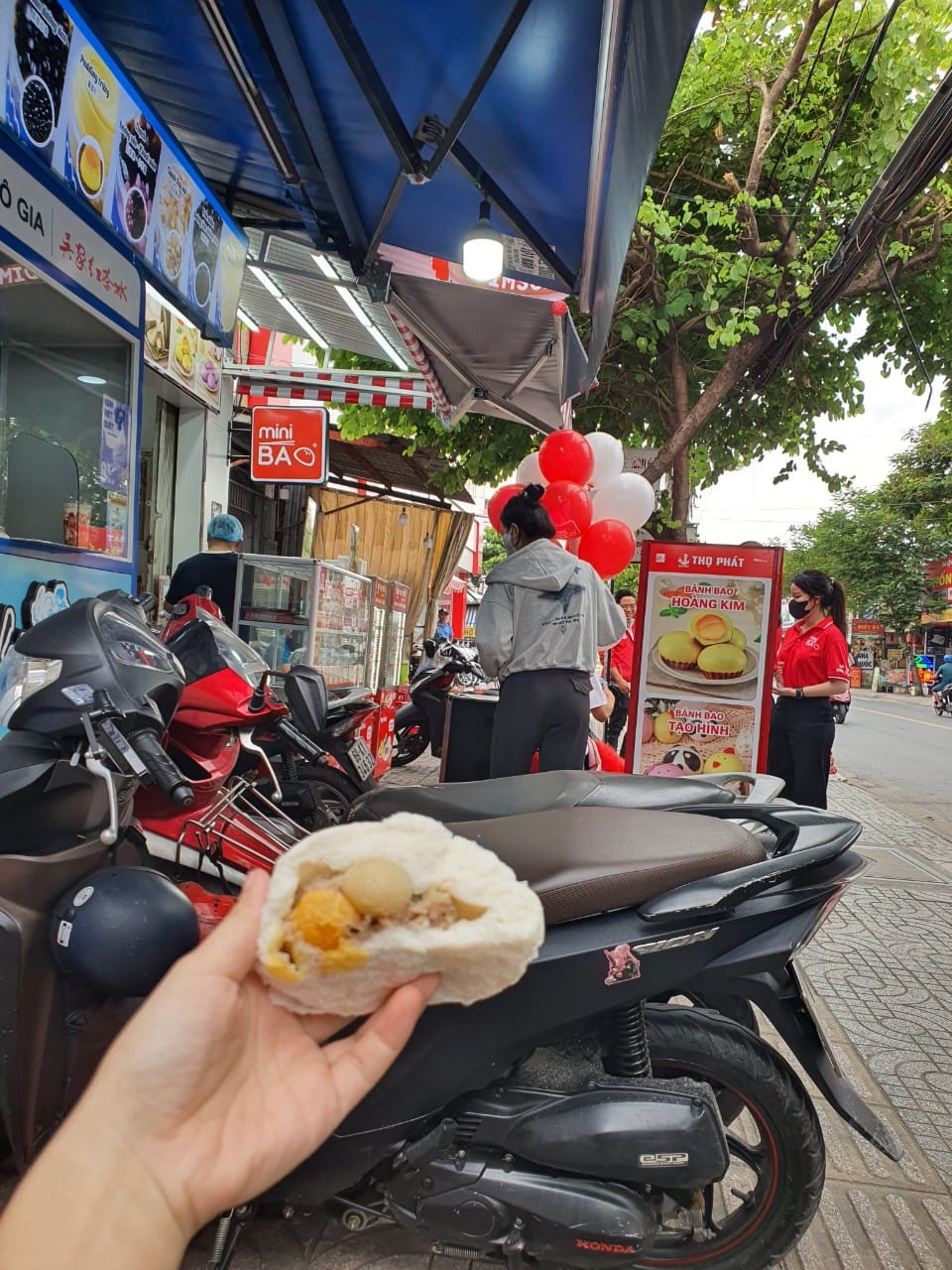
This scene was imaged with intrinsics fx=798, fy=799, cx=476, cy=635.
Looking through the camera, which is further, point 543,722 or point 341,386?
point 341,386

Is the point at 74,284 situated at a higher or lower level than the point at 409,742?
higher

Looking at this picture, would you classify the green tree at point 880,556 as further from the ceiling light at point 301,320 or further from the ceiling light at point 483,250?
the ceiling light at point 483,250

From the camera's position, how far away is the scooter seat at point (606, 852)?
1449mm

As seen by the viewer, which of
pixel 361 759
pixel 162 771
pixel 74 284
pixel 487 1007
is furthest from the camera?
pixel 361 759

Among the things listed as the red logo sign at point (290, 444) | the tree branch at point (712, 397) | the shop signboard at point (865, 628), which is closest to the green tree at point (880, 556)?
the shop signboard at point (865, 628)

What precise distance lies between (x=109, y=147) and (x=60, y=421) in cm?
115

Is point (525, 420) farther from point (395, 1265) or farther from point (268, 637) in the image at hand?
point (395, 1265)

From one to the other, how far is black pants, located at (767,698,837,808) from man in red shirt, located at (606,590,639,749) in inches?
89.8

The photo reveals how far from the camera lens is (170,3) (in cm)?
334

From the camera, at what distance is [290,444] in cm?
721

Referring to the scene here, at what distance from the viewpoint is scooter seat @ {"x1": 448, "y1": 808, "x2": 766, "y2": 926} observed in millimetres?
1449

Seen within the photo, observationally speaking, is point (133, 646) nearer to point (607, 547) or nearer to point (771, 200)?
point (607, 547)

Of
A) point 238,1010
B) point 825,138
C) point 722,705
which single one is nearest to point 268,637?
point 722,705

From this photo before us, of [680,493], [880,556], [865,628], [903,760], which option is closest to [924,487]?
[880,556]
